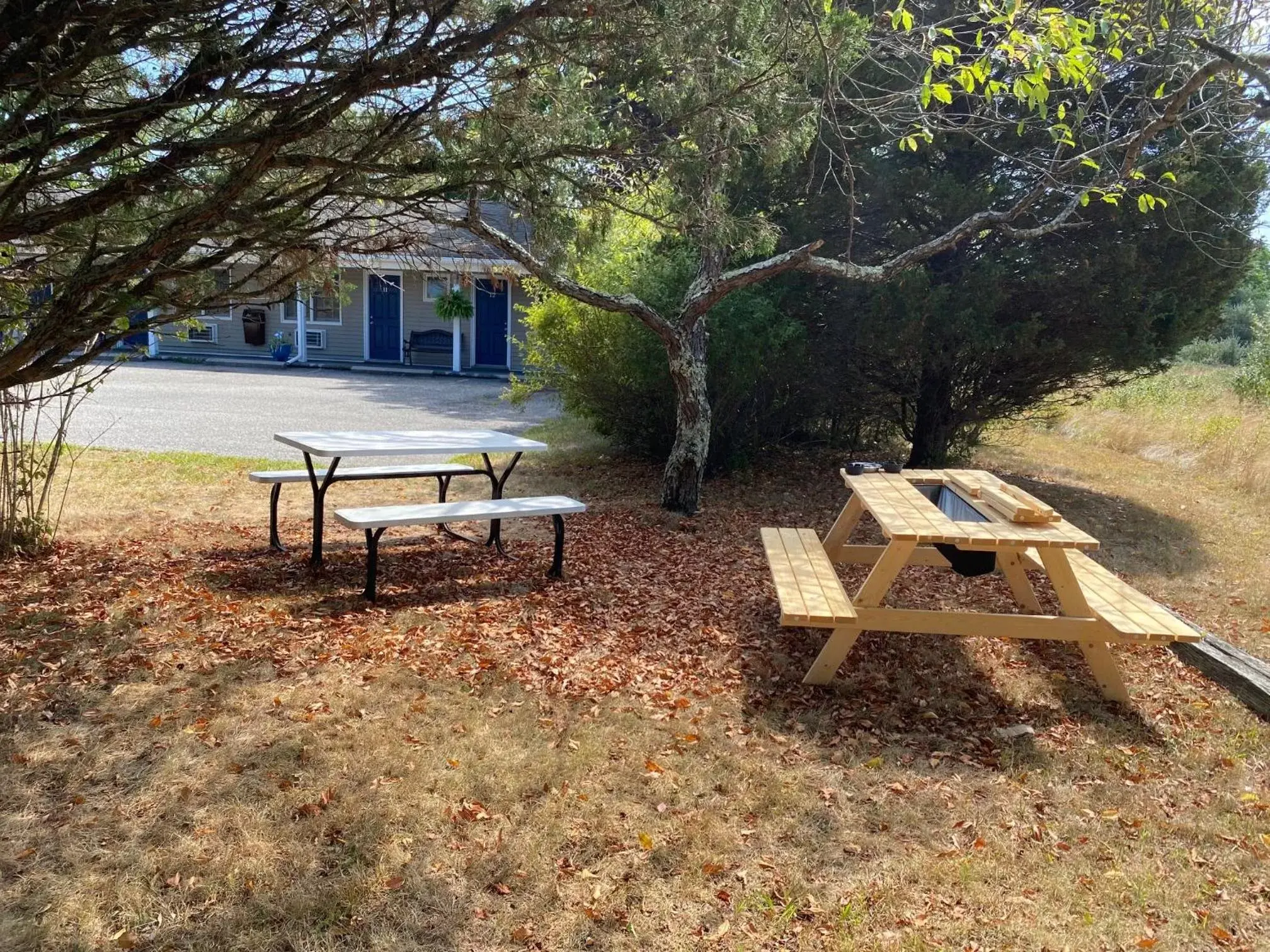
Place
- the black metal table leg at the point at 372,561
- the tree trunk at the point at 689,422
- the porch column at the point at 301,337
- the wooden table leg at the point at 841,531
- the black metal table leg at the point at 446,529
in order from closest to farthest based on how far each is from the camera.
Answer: the black metal table leg at the point at 372,561 < the wooden table leg at the point at 841,531 < the black metal table leg at the point at 446,529 < the tree trunk at the point at 689,422 < the porch column at the point at 301,337

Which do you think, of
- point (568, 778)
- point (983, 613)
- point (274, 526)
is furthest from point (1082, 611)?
point (274, 526)

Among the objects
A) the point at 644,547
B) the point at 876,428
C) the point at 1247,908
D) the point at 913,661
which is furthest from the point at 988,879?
the point at 876,428

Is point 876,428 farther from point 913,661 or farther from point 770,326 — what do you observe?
point 913,661

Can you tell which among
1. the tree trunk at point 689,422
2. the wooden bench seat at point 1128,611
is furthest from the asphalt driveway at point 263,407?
the wooden bench seat at point 1128,611

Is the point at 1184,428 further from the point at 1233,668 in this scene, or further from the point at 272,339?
the point at 272,339

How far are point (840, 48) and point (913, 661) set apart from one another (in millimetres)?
3534

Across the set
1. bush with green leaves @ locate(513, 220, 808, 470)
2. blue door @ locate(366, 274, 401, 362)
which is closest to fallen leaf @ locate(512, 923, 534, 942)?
bush with green leaves @ locate(513, 220, 808, 470)

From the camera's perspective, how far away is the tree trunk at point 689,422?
25.6ft

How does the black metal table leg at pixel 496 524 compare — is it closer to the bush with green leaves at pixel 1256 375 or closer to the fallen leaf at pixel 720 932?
the fallen leaf at pixel 720 932

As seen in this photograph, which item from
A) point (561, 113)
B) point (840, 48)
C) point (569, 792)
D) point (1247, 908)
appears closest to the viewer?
point (1247, 908)

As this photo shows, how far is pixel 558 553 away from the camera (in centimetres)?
611

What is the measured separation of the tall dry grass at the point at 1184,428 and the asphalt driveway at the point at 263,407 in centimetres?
892

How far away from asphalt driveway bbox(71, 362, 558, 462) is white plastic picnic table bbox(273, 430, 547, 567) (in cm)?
442

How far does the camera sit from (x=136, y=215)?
193 inches
